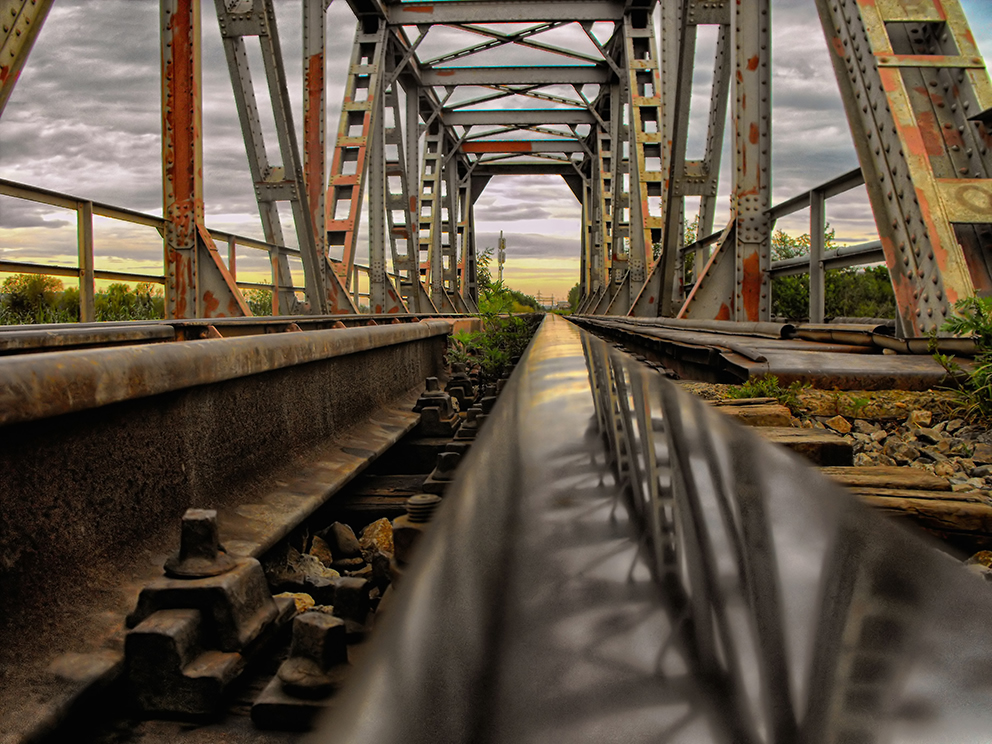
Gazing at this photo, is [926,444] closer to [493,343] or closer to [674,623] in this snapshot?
[674,623]

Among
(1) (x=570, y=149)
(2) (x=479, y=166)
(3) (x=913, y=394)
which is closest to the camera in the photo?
(3) (x=913, y=394)

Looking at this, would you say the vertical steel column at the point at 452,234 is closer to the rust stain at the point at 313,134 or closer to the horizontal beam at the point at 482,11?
the horizontal beam at the point at 482,11

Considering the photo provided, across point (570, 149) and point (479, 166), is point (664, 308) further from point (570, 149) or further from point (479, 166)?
point (479, 166)

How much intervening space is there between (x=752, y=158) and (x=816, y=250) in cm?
158

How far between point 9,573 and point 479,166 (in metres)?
34.6

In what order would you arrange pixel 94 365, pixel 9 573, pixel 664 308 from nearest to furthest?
pixel 9 573 → pixel 94 365 → pixel 664 308

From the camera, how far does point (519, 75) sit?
770 inches

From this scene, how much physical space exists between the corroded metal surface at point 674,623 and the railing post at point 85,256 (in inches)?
222

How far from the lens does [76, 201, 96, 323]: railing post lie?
5164mm

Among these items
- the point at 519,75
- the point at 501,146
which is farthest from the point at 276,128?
the point at 501,146

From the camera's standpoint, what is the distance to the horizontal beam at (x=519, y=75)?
19.6 m

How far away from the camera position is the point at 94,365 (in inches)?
52.0

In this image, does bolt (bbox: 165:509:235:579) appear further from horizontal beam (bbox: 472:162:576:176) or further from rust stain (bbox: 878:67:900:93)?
horizontal beam (bbox: 472:162:576:176)

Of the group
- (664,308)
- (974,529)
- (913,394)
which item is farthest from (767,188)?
(974,529)
